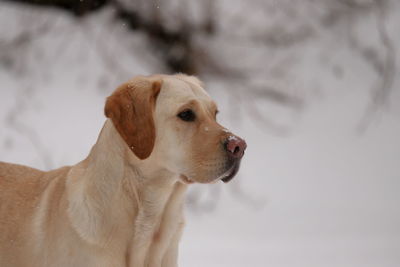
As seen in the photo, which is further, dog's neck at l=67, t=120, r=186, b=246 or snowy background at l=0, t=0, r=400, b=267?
snowy background at l=0, t=0, r=400, b=267

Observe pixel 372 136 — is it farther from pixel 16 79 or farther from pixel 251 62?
pixel 16 79

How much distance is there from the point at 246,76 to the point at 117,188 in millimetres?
5251

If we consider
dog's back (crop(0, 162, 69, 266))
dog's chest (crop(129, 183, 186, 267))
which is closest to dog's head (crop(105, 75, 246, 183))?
dog's chest (crop(129, 183, 186, 267))

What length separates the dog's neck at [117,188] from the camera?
2873 millimetres

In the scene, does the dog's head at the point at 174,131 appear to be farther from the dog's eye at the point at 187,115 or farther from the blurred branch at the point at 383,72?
the blurred branch at the point at 383,72

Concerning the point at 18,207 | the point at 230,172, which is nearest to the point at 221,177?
the point at 230,172

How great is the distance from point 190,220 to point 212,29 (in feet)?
10.1

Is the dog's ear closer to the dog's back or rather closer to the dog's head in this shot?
the dog's head

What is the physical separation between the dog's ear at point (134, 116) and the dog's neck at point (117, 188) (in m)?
0.11

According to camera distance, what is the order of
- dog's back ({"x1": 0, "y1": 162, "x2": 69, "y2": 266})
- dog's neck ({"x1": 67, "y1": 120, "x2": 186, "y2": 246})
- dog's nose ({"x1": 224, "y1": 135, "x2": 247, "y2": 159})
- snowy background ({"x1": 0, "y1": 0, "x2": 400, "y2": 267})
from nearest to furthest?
dog's nose ({"x1": 224, "y1": 135, "x2": 247, "y2": 159}) → dog's neck ({"x1": 67, "y1": 120, "x2": 186, "y2": 246}) → dog's back ({"x1": 0, "y1": 162, "x2": 69, "y2": 266}) → snowy background ({"x1": 0, "y1": 0, "x2": 400, "y2": 267})

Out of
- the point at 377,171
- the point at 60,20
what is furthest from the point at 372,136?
the point at 60,20

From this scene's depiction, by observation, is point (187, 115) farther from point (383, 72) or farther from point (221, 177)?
point (383, 72)

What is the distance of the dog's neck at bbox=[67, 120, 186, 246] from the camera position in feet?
9.43

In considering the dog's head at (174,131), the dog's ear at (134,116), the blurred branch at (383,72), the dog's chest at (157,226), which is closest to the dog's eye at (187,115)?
the dog's head at (174,131)
